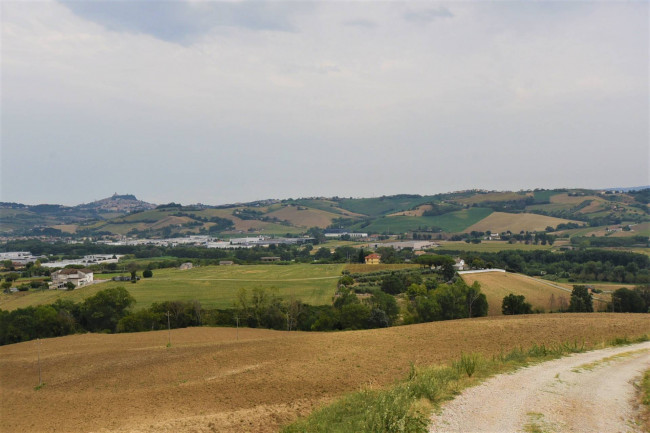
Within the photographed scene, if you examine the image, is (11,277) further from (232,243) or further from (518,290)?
(232,243)

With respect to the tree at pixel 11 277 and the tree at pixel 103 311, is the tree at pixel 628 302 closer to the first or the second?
the tree at pixel 103 311

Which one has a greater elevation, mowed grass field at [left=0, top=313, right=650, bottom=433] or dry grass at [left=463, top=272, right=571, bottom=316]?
mowed grass field at [left=0, top=313, right=650, bottom=433]

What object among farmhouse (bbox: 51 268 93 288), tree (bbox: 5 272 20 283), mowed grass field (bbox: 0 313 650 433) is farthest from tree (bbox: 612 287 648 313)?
tree (bbox: 5 272 20 283)

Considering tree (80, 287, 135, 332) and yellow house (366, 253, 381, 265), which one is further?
yellow house (366, 253, 381, 265)

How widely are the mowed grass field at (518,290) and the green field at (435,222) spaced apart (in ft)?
341

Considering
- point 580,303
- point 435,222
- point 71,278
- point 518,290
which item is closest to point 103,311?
point 71,278

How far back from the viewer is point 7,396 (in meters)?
23.7

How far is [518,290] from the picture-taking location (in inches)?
2094

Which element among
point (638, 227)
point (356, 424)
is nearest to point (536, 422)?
point (356, 424)

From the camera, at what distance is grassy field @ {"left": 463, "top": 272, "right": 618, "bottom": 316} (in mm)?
47688

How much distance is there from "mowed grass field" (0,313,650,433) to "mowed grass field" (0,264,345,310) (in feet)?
67.1

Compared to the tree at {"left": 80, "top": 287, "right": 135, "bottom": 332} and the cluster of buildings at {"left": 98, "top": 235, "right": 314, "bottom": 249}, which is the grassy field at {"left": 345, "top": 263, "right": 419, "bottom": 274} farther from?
the cluster of buildings at {"left": 98, "top": 235, "right": 314, "bottom": 249}

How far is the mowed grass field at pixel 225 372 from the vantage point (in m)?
16.6

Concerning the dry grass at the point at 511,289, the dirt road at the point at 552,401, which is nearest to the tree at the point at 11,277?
the dry grass at the point at 511,289
